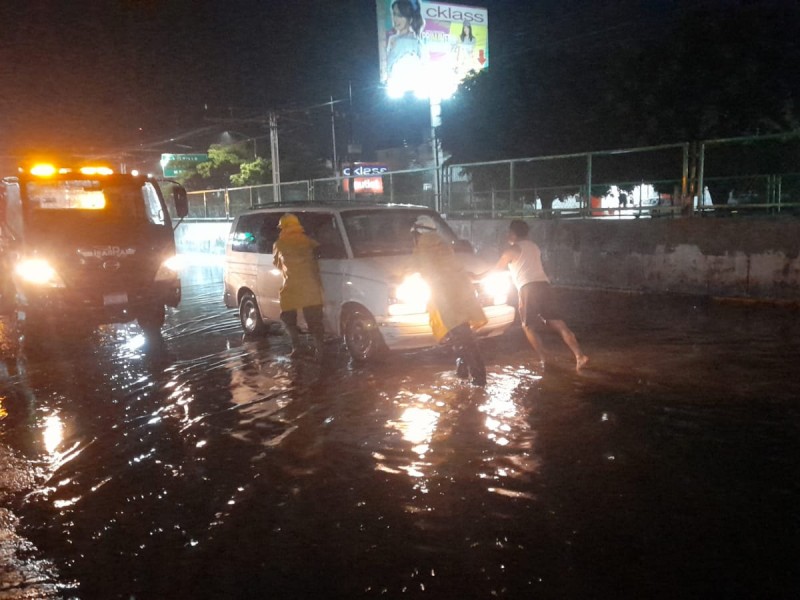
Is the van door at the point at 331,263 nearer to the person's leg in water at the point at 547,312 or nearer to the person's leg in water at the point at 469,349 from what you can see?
the person's leg in water at the point at 469,349

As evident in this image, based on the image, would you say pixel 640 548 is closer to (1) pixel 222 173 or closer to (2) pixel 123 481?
(2) pixel 123 481

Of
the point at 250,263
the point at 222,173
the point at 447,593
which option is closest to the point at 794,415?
the point at 447,593

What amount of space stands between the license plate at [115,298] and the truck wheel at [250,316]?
A: 161 centimetres

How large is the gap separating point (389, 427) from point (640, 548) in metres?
2.60

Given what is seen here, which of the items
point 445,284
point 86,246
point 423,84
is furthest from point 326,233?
point 423,84

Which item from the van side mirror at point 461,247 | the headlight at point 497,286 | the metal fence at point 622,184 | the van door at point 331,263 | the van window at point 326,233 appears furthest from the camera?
the metal fence at point 622,184

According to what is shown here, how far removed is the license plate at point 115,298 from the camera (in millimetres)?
10210

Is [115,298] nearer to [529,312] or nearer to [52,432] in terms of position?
[52,432]

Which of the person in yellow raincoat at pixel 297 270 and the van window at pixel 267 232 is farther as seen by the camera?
the van window at pixel 267 232

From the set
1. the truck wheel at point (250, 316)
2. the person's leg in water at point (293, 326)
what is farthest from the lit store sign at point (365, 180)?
the person's leg in water at point (293, 326)

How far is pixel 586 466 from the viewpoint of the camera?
4.96 metres

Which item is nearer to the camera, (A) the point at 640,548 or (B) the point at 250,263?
(A) the point at 640,548

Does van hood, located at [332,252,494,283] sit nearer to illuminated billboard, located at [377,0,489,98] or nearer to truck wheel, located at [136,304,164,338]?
truck wheel, located at [136,304,164,338]

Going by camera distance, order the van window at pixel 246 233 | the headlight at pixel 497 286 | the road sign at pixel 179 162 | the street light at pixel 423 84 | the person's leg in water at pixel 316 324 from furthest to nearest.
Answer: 1. the road sign at pixel 179 162
2. the street light at pixel 423 84
3. the van window at pixel 246 233
4. the person's leg in water at pixel 316 324
5. the headlight at pixel 497 286
